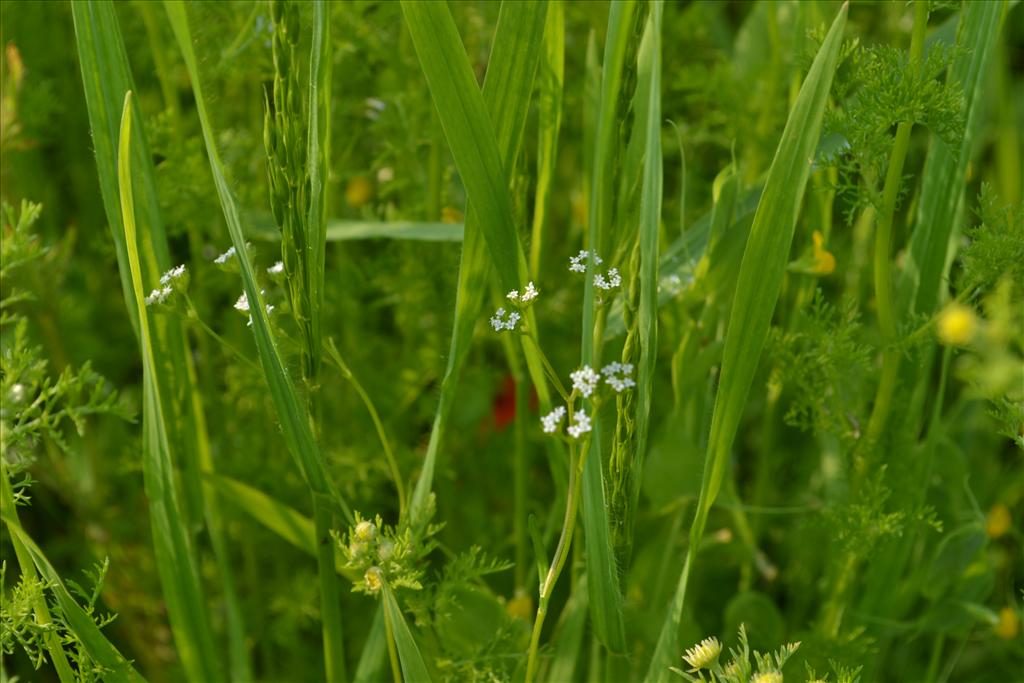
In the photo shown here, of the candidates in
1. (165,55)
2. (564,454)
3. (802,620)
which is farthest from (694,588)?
(165,55)

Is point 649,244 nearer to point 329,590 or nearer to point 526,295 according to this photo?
point 526,295

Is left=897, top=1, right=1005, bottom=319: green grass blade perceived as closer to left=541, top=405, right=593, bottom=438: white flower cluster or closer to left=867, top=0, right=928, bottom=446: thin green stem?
left=867, top=0, right=928, bottom=446: thin green stem

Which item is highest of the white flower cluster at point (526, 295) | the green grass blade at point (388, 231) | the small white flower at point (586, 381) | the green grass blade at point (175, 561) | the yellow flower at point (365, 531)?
the white flower cluster at point (526, 295)

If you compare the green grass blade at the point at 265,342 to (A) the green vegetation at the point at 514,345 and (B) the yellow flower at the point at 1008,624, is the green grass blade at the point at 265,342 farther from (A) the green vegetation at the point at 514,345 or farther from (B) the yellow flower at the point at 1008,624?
(B) the yellow flower at the point at 1008,624

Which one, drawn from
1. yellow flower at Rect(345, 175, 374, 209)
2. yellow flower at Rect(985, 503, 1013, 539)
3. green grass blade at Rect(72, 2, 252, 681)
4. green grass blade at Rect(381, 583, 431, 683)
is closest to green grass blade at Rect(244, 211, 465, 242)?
green grass blade at Rect(72, 2, 252, 681)

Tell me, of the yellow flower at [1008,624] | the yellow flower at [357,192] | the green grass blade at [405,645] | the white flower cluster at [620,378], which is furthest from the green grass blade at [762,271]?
the yellow flower at [357,192]

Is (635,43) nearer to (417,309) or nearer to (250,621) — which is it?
(417,309)
